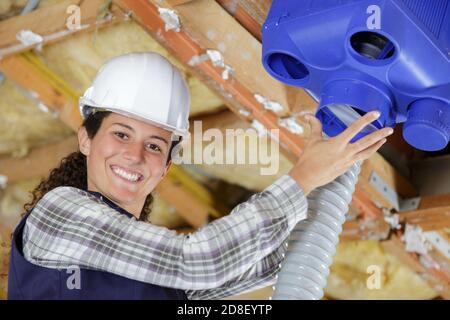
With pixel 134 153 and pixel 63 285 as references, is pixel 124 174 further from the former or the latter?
pixel 63 285

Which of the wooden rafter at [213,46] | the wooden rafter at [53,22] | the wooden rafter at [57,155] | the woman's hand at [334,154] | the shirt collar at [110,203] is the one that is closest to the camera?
the woman's hand at [334,154]

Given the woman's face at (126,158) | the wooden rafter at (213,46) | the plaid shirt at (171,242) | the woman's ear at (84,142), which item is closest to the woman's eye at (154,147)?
the woman's face at (126,158)

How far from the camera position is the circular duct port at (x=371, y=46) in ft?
4.98

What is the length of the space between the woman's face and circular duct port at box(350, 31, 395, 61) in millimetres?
483

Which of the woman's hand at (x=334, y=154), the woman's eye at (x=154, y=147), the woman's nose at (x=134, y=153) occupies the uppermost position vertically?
the woman's eye at (x=154, y=147)

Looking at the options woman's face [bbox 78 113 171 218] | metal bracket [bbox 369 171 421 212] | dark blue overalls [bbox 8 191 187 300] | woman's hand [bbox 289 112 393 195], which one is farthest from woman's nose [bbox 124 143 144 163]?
metal bracket [bbox 369 171 421 212]

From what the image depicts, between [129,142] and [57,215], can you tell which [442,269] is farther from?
[57,215]

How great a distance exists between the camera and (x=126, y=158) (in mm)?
1659

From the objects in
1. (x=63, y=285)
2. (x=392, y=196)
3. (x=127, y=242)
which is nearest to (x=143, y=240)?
(x=127, y=242)

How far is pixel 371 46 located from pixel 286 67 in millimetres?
222

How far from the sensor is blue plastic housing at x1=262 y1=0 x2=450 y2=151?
145cm

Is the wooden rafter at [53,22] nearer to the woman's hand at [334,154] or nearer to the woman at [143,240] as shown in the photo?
the woman at [143,240]

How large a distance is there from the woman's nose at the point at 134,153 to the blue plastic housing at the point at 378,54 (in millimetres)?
347
